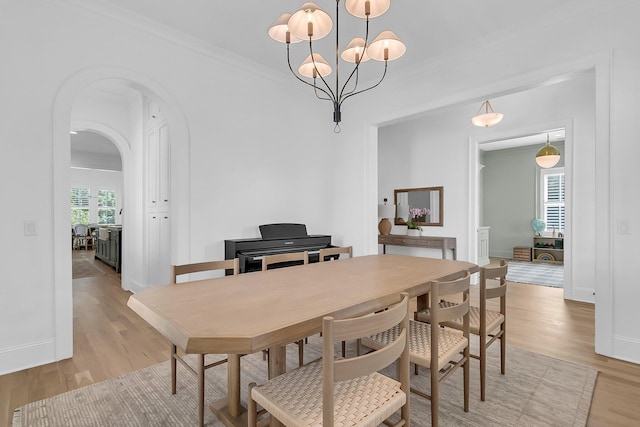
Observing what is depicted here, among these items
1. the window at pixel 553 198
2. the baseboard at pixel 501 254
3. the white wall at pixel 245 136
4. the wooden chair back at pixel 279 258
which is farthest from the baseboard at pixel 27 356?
the window at pixel 553 198

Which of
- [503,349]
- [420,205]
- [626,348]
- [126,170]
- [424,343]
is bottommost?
[626,348]

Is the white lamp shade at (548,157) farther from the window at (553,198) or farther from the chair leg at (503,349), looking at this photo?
the chair leg at (503,349)

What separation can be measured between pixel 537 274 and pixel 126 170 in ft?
23.6

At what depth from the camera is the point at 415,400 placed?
1.97 meters

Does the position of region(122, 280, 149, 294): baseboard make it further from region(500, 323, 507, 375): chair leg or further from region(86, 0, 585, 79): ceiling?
region(500, 323, 507, 375): chair leg

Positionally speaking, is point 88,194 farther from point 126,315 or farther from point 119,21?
point 119,21

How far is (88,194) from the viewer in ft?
35.3

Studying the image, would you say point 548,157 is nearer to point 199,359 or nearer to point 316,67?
point 316,67

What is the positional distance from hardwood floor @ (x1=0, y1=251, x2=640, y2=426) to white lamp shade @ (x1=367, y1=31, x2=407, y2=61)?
2463mm

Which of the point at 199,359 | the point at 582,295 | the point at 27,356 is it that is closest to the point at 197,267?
the point at 199,359

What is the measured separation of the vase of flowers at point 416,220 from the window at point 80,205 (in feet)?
35.3

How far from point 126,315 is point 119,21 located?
9.66 ft

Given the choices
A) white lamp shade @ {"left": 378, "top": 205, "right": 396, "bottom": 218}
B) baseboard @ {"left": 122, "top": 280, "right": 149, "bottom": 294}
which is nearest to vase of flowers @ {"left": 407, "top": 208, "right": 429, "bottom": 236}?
white lamp shade @ {"left": 378, "top": 205, "right": 396, "bottom": 218}

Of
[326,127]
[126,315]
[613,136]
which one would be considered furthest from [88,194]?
[613,136]
